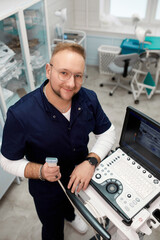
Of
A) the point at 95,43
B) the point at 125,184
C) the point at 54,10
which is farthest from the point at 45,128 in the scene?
the point at 95,43

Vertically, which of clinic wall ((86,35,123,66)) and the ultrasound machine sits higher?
the ultrasound machine

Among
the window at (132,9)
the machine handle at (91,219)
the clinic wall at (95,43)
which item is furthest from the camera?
the clinic wall at (95,43)

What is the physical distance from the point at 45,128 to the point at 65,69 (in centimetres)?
31

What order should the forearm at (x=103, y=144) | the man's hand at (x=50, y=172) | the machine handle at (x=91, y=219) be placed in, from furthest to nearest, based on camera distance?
the forearm at (x=103, y=144)
the man's hand at (x=50, y=172)
the machine handle at (x=91, y=219)

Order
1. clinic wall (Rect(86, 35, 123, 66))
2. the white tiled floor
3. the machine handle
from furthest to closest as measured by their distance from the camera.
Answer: clinic wall (Rect(86, 35, 123, 66)) → the white tiled floor → the machine handle

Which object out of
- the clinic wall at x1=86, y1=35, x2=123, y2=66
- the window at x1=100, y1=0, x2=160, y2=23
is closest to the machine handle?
the clinic wall at x1=86, y1=35, x2=123, y2=66

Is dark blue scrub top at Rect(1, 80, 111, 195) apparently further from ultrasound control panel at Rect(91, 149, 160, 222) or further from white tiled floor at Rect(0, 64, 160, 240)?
white tiled floor at Rect(0, 64, 160, 240)

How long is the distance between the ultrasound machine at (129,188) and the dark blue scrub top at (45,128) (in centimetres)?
20

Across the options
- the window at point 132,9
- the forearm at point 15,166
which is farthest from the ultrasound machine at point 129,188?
the window at point 132,9

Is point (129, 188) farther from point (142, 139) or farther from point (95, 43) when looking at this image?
point (95, 43)

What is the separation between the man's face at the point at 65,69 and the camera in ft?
2.99

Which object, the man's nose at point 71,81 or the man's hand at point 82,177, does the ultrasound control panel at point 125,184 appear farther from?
the man's nose at point 71,81

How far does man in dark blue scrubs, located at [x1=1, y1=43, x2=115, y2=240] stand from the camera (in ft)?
3.08

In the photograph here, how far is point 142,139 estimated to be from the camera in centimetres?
104
